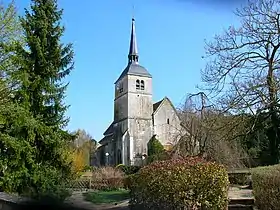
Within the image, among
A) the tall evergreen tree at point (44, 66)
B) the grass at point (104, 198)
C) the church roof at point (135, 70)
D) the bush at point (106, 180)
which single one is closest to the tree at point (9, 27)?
the tall evergreen tree at point (44, 66)

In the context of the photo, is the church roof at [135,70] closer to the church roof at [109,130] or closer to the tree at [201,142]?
the church roof at [109,130]

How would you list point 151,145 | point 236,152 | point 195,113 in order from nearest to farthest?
1. point 195,113
2. point 236,152
3. point 151,145

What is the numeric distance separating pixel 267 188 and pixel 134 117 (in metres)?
51.8

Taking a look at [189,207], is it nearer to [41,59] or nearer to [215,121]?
[215,121]

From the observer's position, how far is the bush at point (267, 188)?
33.6ft

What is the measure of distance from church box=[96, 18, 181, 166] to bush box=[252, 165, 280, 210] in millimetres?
47493

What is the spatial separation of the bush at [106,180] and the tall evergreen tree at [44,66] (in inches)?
493

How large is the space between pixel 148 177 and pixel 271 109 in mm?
9312

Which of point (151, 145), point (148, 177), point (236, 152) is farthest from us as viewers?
point (151, 145)

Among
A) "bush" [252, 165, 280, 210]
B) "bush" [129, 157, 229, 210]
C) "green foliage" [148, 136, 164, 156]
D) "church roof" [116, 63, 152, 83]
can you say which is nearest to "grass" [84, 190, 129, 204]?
"bush" [129, 157, 229, 210]

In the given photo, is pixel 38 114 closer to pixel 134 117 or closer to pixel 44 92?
pixel 44 92

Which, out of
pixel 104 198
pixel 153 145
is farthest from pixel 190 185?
pixel 153 145

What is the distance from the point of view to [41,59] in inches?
763

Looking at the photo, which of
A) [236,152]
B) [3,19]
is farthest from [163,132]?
[3,19]
